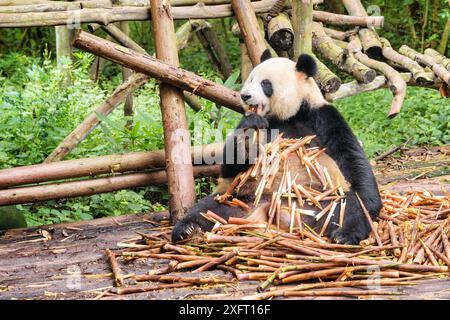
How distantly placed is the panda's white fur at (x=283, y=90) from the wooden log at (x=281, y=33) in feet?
4.49

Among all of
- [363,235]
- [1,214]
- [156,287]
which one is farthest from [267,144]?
[1,214]

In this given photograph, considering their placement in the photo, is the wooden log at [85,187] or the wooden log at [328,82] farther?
the wooden log at [328,82]

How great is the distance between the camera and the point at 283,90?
448 cm

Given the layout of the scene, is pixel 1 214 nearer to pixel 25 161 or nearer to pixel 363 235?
pixel 25 161

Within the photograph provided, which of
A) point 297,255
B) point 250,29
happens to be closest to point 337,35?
point 250,29

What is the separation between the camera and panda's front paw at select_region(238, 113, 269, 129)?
13.8 feet

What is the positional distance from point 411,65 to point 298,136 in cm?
206

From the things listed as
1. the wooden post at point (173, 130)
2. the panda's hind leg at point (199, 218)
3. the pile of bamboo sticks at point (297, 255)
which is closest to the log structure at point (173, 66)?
the wooden post at point (173, 130)

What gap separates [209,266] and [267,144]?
39.3 inches

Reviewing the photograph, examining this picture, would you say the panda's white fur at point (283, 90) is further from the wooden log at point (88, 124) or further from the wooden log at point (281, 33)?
the wooden log at point (88, 124)

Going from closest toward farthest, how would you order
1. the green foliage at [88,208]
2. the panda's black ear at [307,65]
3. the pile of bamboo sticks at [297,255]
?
the pile of bamboo sticks at [297,255], the panda's black ear at [307,65], the green foliage at [88,208]

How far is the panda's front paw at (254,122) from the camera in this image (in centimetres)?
420
